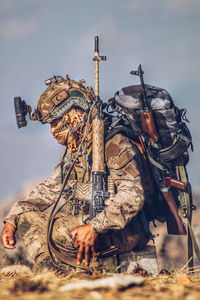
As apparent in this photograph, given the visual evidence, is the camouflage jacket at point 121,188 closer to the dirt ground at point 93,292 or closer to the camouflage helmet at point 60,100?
the camouflage helmet at point 60,100

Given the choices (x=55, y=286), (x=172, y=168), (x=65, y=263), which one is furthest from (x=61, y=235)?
(x=55, y=286)

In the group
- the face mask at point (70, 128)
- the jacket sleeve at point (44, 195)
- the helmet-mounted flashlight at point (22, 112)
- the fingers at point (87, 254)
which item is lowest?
the fingers at point (87, 254)

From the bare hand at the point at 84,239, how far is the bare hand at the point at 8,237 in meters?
1.34

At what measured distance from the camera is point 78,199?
26.1ft

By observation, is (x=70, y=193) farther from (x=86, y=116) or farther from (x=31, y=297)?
(x=31, y=297)

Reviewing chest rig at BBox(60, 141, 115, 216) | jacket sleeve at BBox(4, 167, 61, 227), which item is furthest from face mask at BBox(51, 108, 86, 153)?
jacket sleeve at BBox(4, 167, 61, 227)

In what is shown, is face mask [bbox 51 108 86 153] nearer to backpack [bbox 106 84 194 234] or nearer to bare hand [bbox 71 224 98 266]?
backpack [bbox 106 84 194 234]

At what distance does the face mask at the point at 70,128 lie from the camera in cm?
814

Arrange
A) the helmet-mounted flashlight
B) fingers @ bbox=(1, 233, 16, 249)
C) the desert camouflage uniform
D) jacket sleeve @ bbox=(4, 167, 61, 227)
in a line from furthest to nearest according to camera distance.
Result: 1. jacket sleeve @ bbox=(4, 167, 61, 227)
2. the helmet-mounted flashlight
3. fingers @ bbox=(1, 233, 16, 249)
4. the desert camouflage uniform

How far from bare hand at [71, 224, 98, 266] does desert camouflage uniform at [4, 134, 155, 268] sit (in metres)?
0.10

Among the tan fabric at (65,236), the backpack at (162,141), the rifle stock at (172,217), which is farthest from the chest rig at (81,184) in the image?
the rifle stock at (172,217)

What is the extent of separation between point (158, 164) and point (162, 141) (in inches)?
17.7

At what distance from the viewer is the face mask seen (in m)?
8.14

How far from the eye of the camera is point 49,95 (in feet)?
27.2
